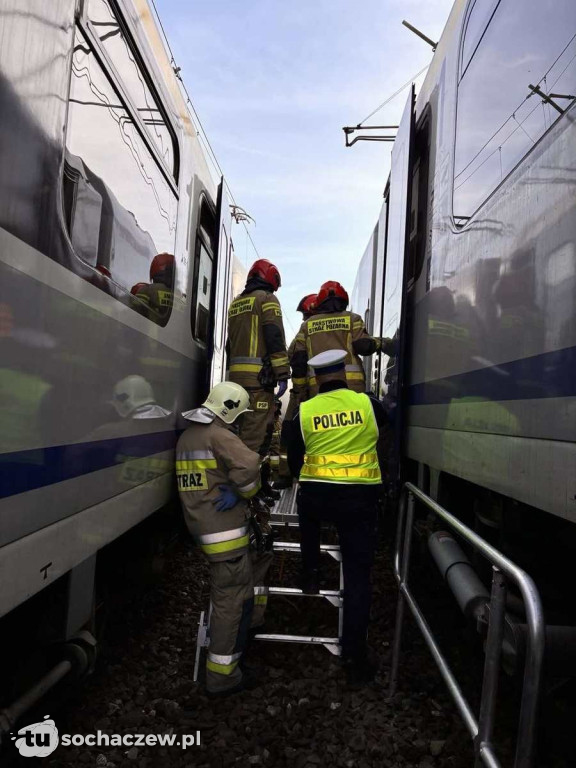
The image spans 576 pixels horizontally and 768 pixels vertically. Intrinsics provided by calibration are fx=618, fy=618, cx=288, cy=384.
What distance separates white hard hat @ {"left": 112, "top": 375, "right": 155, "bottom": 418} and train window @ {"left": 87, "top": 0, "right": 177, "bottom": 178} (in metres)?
1.25

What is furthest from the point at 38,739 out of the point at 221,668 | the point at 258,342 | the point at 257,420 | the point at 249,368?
the point at 258,342

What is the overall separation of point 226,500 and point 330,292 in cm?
231

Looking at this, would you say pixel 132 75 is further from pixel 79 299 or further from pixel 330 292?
pixel 330 292

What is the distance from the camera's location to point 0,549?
1.67 m

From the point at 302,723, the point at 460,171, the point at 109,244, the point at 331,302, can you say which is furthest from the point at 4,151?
the point at 331,302

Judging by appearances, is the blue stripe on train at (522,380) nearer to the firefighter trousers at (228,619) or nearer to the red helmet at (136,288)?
the firefighter trousers at (228,619)

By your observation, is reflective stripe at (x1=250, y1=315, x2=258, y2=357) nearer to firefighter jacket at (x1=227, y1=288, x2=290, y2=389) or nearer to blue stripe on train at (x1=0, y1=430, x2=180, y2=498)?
firefighter jacket at (x1=227, y1=288, x2=290, y2=389)

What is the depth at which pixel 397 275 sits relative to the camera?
411cm

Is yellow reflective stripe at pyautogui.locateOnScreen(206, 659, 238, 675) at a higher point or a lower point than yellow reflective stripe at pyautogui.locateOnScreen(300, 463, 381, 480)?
lower

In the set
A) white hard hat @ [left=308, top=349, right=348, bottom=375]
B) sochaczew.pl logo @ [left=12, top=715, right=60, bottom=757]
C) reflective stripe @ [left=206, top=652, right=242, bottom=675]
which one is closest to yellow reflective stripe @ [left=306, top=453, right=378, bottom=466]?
white hard hat @ [left=308, top=349, right=348, bottom=375]

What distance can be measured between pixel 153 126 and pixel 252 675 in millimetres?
2902

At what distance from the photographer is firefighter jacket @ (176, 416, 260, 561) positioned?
3211 millimetres

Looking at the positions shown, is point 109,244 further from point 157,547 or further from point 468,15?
point 157,547

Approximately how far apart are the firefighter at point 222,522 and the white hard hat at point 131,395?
0.94 feet
